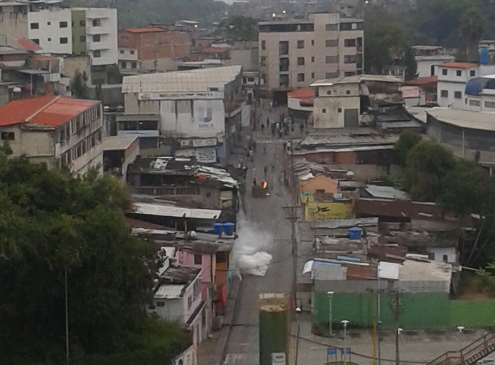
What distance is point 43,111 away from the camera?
1452cm

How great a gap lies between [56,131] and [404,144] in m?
6.22

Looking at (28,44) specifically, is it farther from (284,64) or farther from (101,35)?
(284,64)

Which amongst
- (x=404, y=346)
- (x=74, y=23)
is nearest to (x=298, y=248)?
(x=404, y=346)

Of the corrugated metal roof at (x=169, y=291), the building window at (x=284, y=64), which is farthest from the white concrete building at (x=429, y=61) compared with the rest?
the corrugated metal roof at (x=169, y=291)

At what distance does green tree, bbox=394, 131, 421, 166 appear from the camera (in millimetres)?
17922

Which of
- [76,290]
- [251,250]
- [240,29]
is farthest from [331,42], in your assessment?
[76,290]

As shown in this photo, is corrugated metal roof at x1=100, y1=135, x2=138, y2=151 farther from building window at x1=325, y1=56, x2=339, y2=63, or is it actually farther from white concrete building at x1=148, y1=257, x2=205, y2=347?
building window at x1=325, y1=56, x2=339, y2=63

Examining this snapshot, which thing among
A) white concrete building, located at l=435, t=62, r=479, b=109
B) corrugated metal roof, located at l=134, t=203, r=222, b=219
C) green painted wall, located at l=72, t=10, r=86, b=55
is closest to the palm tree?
white concrete building, located at l=435, t=62, r=479, b=109

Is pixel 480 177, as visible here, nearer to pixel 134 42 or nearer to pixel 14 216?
pixel 14 216

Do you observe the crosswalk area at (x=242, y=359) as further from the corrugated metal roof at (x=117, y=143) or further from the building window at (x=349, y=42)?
the building window at (x=349, y=42)

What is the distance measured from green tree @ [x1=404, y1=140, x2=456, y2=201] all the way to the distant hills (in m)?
32.9

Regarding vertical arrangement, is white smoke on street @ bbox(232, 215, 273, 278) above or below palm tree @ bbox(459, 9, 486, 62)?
below

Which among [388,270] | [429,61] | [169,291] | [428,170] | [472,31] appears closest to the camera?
[169,291]

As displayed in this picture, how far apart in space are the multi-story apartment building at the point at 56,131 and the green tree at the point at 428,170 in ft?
13.4
